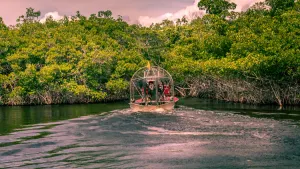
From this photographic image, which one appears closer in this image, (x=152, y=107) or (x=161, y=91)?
(x=152, y=107)

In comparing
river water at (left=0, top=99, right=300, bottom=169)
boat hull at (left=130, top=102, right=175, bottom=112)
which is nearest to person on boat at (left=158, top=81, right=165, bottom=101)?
boat hull at (left=130, top=102, right=175, bottom=112)

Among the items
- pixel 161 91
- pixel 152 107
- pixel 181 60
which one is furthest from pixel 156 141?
pixel 181 60

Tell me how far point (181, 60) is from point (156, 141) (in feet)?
73.8

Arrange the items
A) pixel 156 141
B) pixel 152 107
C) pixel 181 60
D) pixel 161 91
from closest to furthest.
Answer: pixel 156 141 → pixel 152 107 → pixel 161 91 → pixel 181 60

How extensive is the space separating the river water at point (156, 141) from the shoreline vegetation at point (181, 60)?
196 inches

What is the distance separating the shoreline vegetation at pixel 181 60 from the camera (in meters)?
27.2

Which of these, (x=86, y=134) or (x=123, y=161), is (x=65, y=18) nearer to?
(x=86, y=134)

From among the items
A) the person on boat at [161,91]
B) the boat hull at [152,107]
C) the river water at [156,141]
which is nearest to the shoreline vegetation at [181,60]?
the river water at [156,141]

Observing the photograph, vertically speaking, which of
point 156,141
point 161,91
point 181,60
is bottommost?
point 156,141

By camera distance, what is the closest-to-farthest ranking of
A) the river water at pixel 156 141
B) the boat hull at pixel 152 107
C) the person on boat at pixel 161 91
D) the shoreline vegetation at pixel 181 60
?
the river water at pixel 156 141 → the boat hull at pixel 152 107 → the person on boat at pixel 161 91 → the shoreline vegetation at pixel 181 60

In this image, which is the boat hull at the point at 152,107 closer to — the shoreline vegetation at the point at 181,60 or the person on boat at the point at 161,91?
the person on boat at the point at 161,91

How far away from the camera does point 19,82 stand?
1345 inches

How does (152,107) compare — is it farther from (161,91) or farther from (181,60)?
(181,60)

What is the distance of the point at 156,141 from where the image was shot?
52.1 ft
